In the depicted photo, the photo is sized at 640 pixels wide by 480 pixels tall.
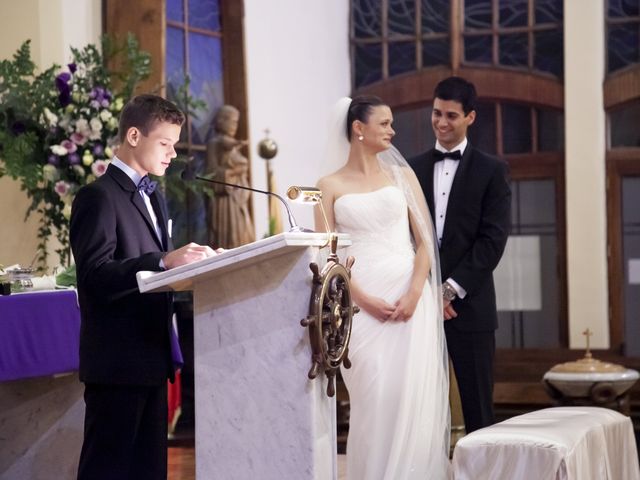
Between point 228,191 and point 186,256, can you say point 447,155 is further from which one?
point 228,191

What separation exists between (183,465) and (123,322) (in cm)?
298

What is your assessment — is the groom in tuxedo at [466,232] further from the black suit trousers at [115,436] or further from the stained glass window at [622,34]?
the stained glass window at [622,34]

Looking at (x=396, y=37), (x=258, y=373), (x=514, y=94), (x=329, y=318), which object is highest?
(x=396, y=37)

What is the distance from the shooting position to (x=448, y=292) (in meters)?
4.90

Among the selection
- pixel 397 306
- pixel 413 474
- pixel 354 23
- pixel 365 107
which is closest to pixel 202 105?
pixel 365 107

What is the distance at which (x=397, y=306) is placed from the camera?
4.72 meters

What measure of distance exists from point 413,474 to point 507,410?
395 cm

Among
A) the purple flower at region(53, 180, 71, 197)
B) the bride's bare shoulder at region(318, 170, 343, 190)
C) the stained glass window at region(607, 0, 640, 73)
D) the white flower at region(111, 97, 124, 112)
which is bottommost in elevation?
the bride's bare shoulder at region(318, 170, 343, 190)

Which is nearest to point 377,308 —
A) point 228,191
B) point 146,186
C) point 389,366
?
point 389,366

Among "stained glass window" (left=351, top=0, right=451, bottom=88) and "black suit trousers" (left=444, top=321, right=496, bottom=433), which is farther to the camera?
"stained glass window" (left=351, top=0, right=451, bottom=88)

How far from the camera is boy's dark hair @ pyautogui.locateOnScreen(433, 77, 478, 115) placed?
5020 millimetres

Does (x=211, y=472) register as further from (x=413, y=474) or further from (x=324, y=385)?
(x=413, y=474)

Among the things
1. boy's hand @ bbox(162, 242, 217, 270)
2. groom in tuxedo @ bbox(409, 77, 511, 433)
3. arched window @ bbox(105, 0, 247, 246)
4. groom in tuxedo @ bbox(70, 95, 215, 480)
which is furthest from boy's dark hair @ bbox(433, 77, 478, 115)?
arched window @ bbox(105, 0, 247, 246)

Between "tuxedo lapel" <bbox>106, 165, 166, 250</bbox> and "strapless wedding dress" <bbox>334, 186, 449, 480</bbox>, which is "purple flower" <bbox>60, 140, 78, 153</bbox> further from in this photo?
"tuxedo lapel" <bbox>106, 165, 166, 250</bbox>
